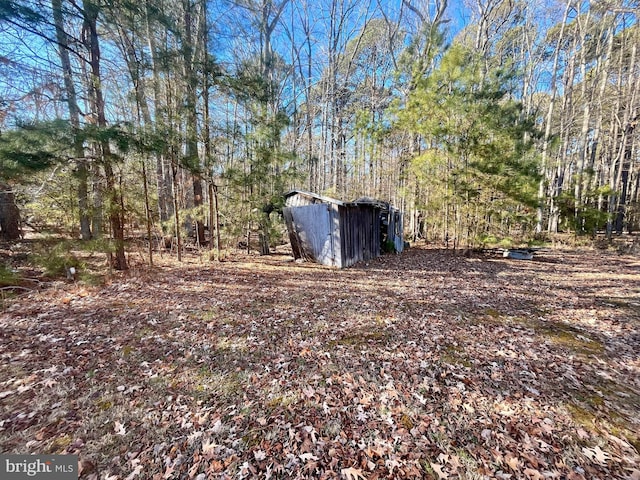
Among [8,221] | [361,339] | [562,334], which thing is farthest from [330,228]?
[8,221]

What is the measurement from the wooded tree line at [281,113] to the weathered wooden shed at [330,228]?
862 millimetres

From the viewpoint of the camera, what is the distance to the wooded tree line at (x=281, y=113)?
5188 millimetres

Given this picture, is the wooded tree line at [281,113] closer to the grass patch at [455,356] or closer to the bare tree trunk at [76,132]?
the bare tree trunk at [76,132]

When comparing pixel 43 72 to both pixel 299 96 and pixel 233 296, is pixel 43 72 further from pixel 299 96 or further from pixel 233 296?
pixel 299 96

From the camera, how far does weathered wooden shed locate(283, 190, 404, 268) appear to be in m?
8.63

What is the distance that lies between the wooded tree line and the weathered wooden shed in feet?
2.83

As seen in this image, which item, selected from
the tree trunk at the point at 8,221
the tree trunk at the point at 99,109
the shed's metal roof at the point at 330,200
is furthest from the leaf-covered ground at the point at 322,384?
the tree trunk at the point at 8,221

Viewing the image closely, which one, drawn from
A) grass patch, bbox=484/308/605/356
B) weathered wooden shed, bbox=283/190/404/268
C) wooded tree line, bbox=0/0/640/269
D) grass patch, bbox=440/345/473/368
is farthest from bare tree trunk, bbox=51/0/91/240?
grass patch, bbox=484/308/605/356

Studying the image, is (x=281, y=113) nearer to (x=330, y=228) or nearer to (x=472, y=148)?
(x=330, y=228)

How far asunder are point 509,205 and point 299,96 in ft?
43.6

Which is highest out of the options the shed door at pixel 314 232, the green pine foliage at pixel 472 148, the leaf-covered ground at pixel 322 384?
the green pine foliage at pixel 472 148

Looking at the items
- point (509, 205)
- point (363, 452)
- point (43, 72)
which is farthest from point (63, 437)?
point (509, 205)

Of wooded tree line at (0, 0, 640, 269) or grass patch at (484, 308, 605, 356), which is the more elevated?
wooded tree line at (0, 0, 640, 269)

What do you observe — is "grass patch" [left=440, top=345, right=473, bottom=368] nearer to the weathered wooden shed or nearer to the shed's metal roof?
the weathered wooden shed
